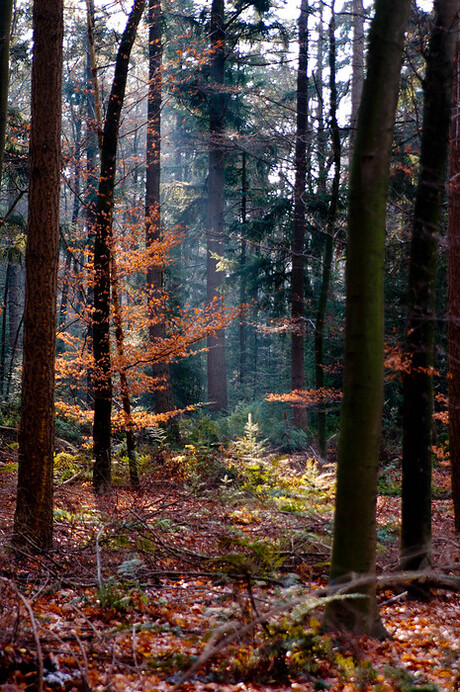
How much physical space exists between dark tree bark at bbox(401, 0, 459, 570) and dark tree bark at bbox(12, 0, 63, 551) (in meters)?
3.78

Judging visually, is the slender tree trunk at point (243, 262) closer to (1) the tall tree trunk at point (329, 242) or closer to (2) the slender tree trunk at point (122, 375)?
(1) the tall tree trunk at point (329, 242)

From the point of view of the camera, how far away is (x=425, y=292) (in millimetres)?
4902

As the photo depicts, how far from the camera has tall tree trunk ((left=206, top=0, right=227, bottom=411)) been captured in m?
17.4

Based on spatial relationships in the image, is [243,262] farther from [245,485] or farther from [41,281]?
[41,281]

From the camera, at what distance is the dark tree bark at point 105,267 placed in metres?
9.13

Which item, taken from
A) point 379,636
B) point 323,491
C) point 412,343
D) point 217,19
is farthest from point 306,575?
point 217,19

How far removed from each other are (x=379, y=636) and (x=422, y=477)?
→ 5.50ft

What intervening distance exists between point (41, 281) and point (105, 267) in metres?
3.47

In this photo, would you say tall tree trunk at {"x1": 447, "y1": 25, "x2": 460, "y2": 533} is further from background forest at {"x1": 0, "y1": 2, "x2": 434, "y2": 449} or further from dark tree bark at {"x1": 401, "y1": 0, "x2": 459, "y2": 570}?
dark tree bark at {"x1": 401, "y1": 0, "x2": 459, "y2": 570}

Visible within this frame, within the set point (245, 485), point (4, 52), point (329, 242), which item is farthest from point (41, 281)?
point (329, 242)

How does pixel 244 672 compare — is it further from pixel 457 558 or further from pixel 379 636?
pixel 457 558

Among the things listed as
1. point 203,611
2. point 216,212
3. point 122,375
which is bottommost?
point 203,611

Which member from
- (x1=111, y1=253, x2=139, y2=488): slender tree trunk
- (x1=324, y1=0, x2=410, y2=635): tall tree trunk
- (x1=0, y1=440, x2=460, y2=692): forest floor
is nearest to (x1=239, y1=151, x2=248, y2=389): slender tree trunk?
(x1=111, y1=253, x2=139, y2=488): slender tree trunk

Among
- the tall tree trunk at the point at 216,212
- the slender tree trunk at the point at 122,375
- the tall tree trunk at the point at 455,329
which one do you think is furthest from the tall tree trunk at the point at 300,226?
the tall tree trunk at the point at 455,329
